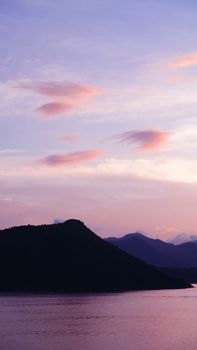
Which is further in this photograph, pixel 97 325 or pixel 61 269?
pixel 61 269

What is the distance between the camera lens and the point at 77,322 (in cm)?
9244

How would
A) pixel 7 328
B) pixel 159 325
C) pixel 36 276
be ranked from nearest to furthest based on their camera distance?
pixel 7 328 < pixel 159 325 < pixel 36 276

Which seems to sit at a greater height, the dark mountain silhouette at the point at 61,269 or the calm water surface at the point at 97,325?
the dark mountain silhouette at the point at 61,269

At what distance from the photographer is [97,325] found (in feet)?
287

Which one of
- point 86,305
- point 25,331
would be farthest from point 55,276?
point 25,331

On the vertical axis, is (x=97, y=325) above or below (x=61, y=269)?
below

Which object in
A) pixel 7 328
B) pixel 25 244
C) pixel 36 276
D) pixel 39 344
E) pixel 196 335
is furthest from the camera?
pixel 25 244

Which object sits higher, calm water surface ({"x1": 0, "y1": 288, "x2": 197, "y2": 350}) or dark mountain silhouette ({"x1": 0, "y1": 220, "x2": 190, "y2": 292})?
dark mountain silhouette ({"x1": 0, "y1": 220, "x2": 190, "y2": 292})

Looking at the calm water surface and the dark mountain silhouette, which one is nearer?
the calm water surface

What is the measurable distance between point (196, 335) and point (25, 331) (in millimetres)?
21223

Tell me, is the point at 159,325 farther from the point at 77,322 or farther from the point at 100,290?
the point at 100,290

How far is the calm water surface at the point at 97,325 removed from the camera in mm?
67562

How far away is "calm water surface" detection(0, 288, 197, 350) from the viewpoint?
6756 centimetres

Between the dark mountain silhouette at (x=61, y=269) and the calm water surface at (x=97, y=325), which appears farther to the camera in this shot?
the dark mountain silhouette at (x=61, y=269)
